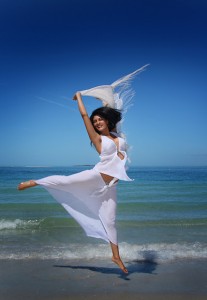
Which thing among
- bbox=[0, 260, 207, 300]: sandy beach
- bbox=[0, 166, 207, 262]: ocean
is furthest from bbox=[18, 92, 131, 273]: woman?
bbox=[0, 166, 207, 262]: ocean

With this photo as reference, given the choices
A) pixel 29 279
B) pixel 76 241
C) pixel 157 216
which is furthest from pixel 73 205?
pixel 157 216

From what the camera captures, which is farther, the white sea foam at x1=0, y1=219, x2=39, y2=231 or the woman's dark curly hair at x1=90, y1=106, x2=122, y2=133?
the white sea foam at x1=0, y1=219, x2=39, y2=231

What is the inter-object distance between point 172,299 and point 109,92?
2.98 m

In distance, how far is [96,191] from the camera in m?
5.54

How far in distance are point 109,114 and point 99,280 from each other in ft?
7.68

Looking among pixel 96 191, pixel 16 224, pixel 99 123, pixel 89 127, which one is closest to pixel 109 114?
pixel 99 123

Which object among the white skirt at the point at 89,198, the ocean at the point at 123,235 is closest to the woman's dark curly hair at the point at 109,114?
the white skirt at the point at 89,198

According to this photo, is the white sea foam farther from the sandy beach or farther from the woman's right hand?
the woman's right hand

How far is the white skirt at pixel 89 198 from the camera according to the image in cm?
539

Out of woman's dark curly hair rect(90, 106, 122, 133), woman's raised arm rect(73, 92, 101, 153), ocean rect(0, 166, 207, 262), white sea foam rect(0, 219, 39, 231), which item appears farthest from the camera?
white sea foam rect(0, 219, 39, 231)

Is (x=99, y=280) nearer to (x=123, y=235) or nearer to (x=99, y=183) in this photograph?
(x=99, y=183)

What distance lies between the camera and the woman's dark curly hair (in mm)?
5465

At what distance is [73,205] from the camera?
568 cm

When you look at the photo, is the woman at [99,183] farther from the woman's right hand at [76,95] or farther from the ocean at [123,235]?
the ocean at [123,235]
